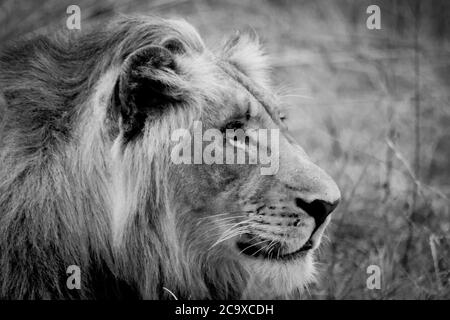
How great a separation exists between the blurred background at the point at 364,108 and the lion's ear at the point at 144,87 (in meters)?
0.77

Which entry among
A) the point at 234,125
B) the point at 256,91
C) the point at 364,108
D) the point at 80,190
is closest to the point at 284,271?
the point at 234,125

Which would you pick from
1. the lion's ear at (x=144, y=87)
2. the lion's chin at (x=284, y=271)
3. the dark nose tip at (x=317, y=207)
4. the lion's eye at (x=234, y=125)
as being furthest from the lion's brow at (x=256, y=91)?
the lion's chin at (x=284, y=271)

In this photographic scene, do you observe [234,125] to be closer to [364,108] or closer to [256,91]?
[256,91]

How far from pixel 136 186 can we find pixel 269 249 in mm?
641

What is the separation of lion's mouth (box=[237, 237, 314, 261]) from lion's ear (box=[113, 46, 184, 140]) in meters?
0.69

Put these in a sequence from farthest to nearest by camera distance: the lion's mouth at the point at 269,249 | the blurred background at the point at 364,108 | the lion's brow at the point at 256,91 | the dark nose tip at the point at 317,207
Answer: the blurred background at the point at 364,108, the lion's brow at the point at 256,91, the lion's mouth at the point at 269,249, the dark nose tip at the point at 317,207

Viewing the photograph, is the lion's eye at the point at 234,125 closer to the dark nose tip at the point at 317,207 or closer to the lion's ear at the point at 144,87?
the lion's ear at the point at 144,87

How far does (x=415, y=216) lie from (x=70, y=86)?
271 cm

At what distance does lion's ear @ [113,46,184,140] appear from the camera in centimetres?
294

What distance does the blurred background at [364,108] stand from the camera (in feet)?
14.0

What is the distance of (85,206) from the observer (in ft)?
9.93

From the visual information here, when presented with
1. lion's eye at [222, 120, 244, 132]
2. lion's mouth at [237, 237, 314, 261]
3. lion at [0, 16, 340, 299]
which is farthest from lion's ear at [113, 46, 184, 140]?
lion's mouth at [237, 237, 314, 261]

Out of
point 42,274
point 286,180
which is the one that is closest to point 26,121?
point 42,274

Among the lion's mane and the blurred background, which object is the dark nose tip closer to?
the lion's mane
